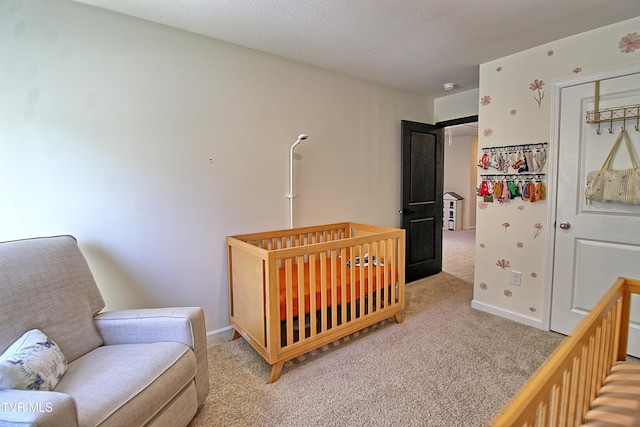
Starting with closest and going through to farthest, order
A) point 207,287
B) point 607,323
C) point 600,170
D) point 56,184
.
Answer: point 607,323, point 56,184, point 600,170, point 207,287

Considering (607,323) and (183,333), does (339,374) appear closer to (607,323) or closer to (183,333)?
(183,333)

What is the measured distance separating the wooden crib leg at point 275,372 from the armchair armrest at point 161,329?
15.6 inches

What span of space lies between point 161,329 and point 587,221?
9.68 feet

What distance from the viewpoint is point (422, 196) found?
3.79m

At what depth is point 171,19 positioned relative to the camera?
6.57 feet

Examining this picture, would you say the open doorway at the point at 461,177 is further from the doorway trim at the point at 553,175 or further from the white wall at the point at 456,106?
the doorway trim at the point at 553,175

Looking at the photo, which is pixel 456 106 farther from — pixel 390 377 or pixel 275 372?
pixel 275 372

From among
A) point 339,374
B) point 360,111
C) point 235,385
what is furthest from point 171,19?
point 339,374

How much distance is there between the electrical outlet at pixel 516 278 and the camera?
2.66m

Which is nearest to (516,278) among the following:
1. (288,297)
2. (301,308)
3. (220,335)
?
(301,308)

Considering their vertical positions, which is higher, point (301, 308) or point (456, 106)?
point (456, 106)

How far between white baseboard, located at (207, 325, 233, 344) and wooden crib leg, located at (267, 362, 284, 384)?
27.4 inches

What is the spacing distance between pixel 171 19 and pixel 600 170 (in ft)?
10.3

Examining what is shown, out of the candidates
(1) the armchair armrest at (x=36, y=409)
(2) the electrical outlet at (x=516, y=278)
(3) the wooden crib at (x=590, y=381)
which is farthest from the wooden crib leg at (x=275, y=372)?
(2) the electrical outlet at (x=516, y=278)
